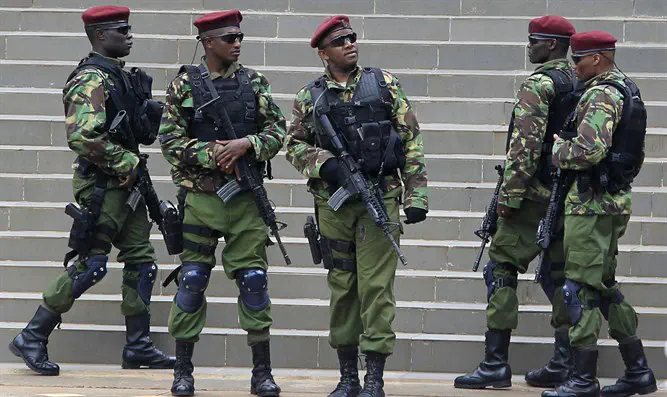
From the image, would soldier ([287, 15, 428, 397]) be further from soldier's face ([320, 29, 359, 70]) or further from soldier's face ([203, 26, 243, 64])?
soldier's face ([203, 26, 243, 64])

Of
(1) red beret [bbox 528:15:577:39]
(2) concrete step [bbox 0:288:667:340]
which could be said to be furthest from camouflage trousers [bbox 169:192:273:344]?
(1) red beret [bbox 528:15:577:39]

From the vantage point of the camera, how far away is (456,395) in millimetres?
8820

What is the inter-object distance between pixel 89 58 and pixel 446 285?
9.59 feet

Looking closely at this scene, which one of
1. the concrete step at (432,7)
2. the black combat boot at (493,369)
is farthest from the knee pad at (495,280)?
the concrete step at (432,7)

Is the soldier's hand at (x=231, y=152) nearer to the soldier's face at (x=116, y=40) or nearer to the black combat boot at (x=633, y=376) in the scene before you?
the soldier's face at (x=116, y=40)

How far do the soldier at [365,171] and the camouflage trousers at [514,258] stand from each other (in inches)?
36.6

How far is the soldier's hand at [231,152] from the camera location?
A: 28.2 feet

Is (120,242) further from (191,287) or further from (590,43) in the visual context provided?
(590,43)

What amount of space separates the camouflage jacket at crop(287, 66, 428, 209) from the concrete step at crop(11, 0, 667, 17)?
375 centimetres

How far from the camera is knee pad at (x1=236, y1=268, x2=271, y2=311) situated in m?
8.71

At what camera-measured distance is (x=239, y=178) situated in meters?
8.71

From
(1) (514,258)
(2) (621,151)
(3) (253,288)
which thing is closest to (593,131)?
(2) (621,151)

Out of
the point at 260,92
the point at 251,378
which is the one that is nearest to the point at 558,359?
the point at 251,378

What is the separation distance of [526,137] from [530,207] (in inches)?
19.9
